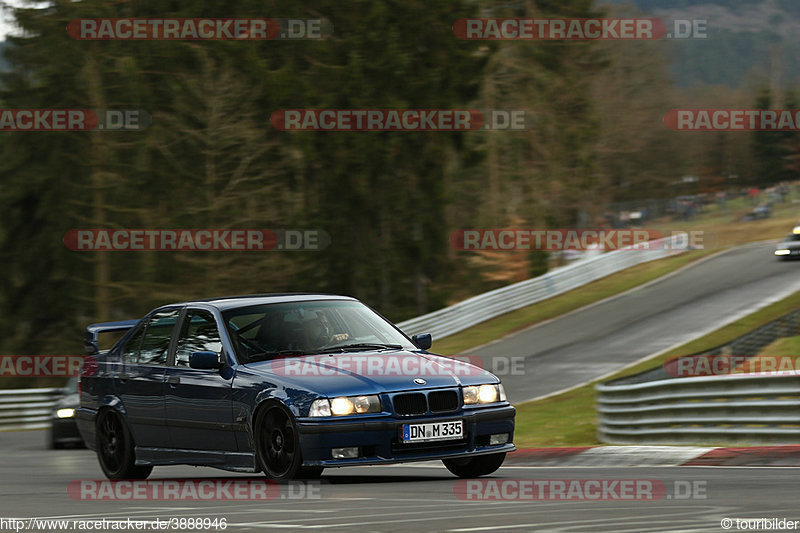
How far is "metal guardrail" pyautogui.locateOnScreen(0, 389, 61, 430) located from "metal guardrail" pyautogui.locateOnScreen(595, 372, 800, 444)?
16.1 meters

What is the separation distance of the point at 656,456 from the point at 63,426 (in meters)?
10.6

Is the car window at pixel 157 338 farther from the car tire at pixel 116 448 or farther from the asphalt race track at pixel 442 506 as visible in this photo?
the asphalt race track at pixel 442 506

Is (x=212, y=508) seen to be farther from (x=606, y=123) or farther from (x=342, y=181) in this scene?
(x=606, y=123)

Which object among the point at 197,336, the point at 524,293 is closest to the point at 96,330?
the point at 197,336

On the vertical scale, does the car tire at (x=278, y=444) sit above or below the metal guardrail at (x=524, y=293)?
below

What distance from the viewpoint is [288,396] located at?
9180 millimetres

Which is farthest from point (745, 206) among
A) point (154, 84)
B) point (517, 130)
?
point (154, 84)

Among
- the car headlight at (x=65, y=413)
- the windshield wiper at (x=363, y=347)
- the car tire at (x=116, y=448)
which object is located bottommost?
the car headlight at (x=65, y=413)

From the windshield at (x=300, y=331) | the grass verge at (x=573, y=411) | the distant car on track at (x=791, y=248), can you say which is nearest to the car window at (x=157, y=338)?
the windshield at (x=300, y=331)

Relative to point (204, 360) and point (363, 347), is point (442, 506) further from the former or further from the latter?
point (204, 360)

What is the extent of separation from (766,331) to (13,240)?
1228 inches

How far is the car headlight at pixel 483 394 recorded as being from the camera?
9578mm

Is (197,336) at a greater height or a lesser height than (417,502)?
greater

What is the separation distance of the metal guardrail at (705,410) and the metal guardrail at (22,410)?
16.1 metres
